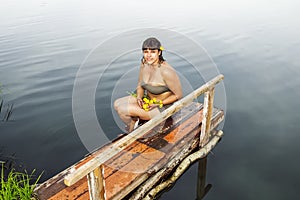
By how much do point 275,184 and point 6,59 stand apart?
13.6 meters

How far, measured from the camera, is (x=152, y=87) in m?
5.37

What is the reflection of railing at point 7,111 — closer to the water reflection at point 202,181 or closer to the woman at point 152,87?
the woman at point 152,87

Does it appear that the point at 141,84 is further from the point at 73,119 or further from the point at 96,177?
the point at 73,119

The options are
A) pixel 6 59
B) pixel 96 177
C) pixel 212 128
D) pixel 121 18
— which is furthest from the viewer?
pixel 121 18

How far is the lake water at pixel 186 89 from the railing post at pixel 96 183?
2.36m

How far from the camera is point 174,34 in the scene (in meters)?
18.7

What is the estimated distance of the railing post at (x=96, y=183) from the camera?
3.07 metres

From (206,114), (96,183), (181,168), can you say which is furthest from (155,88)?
(96,183)

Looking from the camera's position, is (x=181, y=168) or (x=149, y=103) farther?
(x=149, y=103)

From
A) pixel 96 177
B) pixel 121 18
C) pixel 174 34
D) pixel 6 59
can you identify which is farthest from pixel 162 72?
pixel 121 18

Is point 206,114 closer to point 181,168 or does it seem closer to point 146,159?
point 181,168

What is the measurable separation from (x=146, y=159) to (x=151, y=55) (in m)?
1.96

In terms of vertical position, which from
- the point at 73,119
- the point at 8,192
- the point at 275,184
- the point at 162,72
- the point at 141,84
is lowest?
A: the point at 275,184

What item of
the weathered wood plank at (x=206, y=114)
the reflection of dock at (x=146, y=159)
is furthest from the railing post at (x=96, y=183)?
the weathered wood plank at (x=206, y=114)
